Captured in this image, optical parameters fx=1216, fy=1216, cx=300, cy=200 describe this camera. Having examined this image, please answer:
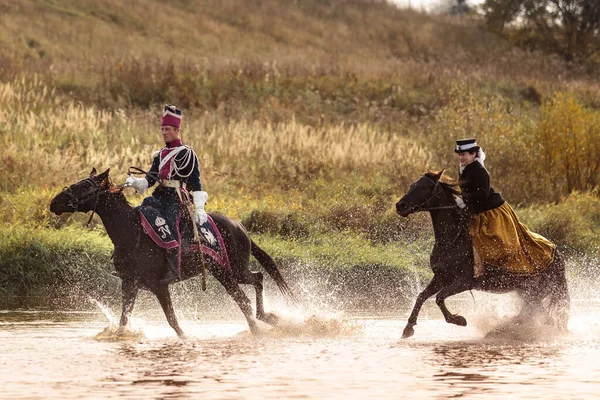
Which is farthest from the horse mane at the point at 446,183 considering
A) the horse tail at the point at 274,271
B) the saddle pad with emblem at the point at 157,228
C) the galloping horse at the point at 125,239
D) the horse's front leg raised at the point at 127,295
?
the horse's front leg raised at the point at 127,295

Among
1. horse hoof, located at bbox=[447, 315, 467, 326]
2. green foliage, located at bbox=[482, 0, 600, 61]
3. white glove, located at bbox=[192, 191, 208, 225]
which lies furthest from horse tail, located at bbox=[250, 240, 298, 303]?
green foliage, located at bbox=[482, 0, 600, 61]

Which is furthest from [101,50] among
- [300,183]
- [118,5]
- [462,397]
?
[462,397]

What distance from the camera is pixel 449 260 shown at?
12516mm

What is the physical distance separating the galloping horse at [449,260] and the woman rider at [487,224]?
0.08 meters

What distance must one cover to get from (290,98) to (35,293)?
72.4 feet

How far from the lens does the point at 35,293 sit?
17.0 meters

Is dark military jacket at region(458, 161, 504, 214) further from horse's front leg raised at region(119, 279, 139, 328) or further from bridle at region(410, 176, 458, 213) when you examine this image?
horse's front leg raised at region(119, 279, 139, 328)

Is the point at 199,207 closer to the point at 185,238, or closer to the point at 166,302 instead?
the point at 185,238

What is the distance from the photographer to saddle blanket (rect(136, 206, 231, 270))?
12.2 metres

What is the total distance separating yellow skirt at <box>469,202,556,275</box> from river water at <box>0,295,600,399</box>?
763 mm

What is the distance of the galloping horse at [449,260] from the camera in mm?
12414

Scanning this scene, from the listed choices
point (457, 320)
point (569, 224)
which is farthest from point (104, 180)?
point (569, 224)

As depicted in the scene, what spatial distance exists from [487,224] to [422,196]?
808 millimetres

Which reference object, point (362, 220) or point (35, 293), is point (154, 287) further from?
point (362, 220)
